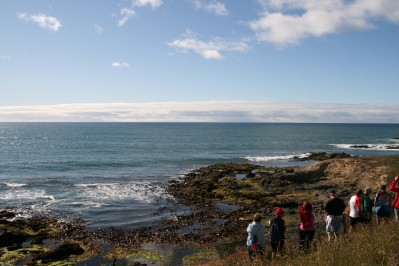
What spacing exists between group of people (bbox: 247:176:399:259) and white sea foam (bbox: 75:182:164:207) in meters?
17.6

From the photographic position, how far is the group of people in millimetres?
10742

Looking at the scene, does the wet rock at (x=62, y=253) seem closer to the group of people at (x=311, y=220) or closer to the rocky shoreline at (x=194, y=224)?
the rocky shoreline at (x=194, y=224)

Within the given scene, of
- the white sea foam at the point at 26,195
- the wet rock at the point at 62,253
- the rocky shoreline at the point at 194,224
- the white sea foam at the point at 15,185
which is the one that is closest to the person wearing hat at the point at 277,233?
the rocky shoreline at the point at 194,224

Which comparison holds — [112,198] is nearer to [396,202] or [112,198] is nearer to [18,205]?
[18,205]

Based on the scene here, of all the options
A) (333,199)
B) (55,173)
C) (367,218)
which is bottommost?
(55,173)

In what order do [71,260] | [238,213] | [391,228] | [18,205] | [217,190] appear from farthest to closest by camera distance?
[217,190], [18,205], [238,213], [71,260], [391,228]

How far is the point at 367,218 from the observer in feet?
40.8

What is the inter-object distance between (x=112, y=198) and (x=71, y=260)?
13.3 m

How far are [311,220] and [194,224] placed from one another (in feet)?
34.3

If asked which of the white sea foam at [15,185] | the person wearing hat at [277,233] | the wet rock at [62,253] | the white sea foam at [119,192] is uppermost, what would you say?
the person wearing hat at [277,233]

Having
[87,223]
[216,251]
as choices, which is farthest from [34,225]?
[216,251]

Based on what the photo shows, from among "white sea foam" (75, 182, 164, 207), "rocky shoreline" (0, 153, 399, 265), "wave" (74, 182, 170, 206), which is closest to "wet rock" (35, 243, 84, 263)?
"rocky shoreline" (0, 153, 399, 265)

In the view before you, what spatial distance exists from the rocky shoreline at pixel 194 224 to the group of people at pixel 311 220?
489cm

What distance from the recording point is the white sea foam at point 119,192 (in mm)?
28484
